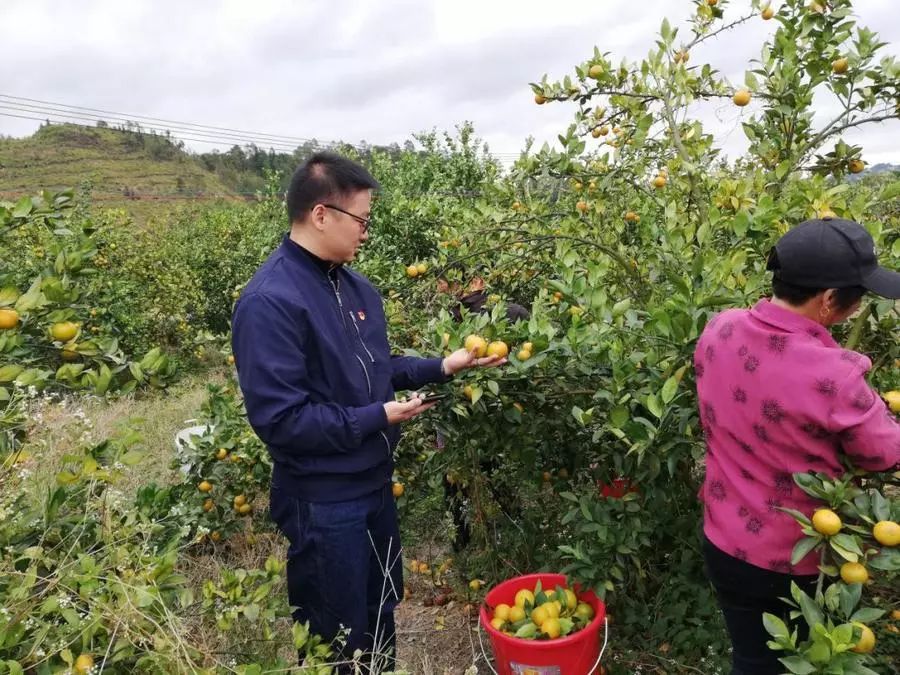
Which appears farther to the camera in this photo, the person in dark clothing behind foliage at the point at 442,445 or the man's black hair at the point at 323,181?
the person in dark clothing behind foliage at the point at 442,445

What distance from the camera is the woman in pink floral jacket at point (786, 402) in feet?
4.20

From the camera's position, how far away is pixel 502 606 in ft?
7.04

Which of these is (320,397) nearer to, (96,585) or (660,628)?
(96,585)

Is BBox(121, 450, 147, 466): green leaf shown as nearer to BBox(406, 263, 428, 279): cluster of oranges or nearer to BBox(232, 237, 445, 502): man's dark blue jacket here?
BBox(232, 237, 445, 502): man's dark blue jacket

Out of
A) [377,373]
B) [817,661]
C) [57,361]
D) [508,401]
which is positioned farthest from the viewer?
[508,401]

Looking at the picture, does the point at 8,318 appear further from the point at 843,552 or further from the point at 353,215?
the point at 843,552

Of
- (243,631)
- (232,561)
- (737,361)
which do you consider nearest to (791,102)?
(737,361)

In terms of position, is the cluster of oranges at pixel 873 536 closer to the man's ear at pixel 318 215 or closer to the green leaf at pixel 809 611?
the green leaf at pixel 809 611

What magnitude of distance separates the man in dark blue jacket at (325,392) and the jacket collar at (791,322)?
29.0 inches

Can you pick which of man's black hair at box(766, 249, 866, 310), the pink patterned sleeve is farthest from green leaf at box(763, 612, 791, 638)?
man's black hair at box(766, 249, 866, 310)

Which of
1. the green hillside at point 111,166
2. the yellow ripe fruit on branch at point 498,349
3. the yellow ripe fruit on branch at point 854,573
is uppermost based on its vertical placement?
the green hillside at point 111,166

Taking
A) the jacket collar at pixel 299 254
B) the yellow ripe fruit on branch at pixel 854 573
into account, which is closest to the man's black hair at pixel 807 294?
the yellow ripe fruit on branch at pixel 854 573

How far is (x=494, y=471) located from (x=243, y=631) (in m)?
1.21

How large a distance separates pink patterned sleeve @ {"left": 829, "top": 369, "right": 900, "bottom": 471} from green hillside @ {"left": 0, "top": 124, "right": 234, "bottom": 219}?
99.8ft
